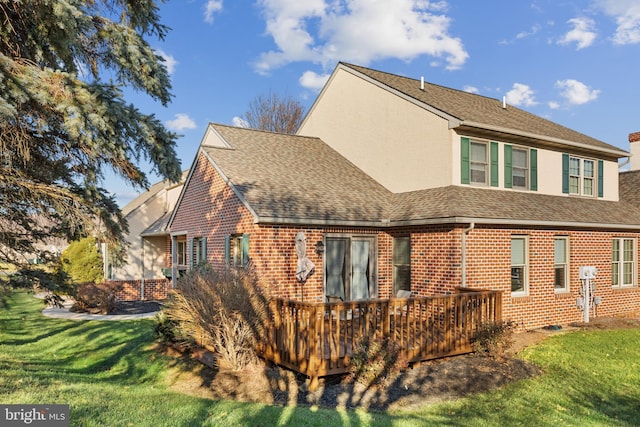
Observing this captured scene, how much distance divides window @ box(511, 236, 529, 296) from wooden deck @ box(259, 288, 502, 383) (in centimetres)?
245

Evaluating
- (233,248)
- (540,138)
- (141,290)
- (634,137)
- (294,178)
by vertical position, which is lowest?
(141,290)

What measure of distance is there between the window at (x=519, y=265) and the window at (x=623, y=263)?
4.41 metres

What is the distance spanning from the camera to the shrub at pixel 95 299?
16.8 m

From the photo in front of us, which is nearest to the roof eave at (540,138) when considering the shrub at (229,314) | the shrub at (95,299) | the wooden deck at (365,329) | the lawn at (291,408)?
the wooden deck at (365,329)

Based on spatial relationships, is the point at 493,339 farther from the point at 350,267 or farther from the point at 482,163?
the point at 482,163

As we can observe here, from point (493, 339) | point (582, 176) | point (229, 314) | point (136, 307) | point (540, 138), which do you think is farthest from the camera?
point (136, 307)

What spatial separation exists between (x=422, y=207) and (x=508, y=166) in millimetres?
3359

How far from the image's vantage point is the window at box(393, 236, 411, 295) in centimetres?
1312

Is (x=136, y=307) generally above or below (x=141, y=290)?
below

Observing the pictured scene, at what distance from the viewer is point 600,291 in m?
14.3

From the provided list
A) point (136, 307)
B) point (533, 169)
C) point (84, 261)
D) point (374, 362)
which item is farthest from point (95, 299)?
point (533, 169)

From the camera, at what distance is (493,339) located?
9438mm

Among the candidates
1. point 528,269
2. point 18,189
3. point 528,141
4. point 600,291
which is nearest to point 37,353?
point 18,189

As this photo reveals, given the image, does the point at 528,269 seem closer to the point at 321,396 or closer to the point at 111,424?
the point at 321,396
